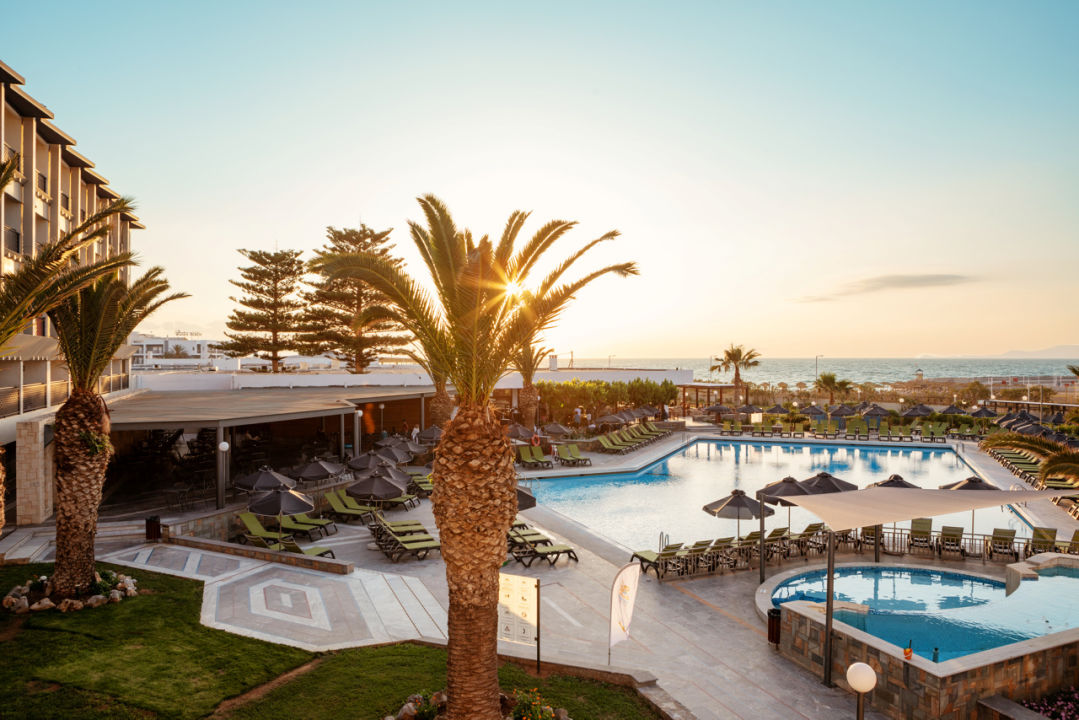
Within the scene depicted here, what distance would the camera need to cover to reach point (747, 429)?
34312 millimetres

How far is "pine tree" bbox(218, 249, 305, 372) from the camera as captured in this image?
3550 centimetres

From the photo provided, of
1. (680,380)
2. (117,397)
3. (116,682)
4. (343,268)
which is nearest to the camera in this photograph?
(343,268)

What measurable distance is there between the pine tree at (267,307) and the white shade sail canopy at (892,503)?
33421mm

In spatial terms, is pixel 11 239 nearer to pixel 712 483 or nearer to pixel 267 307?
pixel 267 307

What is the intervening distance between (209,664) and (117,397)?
22321 mm

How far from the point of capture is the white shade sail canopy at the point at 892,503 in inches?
307

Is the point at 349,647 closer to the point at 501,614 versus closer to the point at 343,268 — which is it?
the point at 501,614

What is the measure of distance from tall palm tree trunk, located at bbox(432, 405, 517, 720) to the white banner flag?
6.46 feet

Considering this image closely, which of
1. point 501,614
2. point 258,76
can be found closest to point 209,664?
point 501,614

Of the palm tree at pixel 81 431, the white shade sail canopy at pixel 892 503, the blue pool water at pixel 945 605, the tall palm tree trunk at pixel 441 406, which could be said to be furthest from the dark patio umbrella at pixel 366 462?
the white shade sail canopy at pixel 892 503

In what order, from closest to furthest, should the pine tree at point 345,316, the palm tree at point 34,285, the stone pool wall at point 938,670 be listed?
the stone pool wall at point 938,670
the palm tree at point 34,285
the pine tree at point 345,316

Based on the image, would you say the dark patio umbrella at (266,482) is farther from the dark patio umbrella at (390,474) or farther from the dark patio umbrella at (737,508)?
the dark patio umbrella at (737,508)

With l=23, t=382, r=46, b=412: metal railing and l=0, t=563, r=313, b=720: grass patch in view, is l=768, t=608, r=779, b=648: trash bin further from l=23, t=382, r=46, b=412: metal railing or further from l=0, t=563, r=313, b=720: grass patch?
l=23, t=382, r=46, b=412: metal railing

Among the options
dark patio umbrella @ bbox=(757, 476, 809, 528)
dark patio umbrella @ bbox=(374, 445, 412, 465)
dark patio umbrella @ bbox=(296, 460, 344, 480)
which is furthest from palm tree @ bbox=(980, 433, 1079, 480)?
dark patio umbrella @ bbox=(374, 445, 412, 465)
